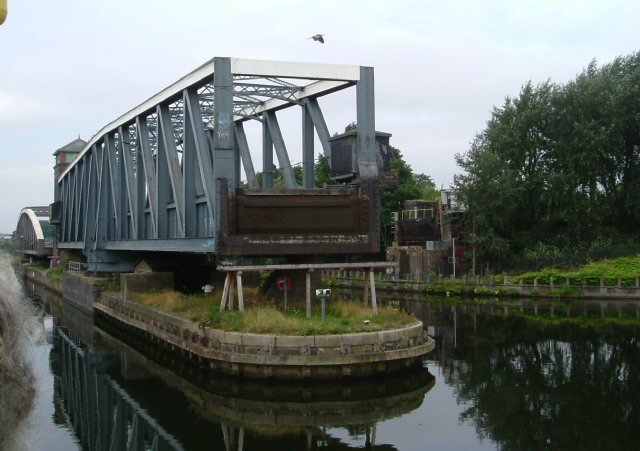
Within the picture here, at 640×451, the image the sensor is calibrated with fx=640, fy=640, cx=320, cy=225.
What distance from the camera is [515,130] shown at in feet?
168

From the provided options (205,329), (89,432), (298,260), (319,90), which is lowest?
(89,432)

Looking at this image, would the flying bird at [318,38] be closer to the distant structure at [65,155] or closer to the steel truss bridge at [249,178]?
the steel truss bridge at [249,178]

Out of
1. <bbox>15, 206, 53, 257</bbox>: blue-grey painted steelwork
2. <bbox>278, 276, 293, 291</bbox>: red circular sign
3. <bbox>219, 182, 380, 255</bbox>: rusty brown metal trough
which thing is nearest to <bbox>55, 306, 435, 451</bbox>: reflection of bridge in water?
<bbox>278, 276, 293, 291</bbox>: red circular sign

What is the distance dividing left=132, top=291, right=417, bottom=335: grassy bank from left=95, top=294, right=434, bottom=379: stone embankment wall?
340 millimetres

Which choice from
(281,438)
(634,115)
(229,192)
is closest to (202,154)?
(229,192)

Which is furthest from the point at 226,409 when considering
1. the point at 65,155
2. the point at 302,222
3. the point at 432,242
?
the point at 65,155

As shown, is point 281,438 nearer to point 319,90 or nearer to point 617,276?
point 319,90

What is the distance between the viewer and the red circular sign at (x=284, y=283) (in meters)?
23.6

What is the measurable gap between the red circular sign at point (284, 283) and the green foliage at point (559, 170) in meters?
27.2

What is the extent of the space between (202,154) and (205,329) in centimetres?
654

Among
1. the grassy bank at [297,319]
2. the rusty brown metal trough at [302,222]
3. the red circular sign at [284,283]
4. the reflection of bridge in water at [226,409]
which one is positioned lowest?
the reflection of bridge in water at [226,409]

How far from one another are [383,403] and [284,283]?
6985 mm

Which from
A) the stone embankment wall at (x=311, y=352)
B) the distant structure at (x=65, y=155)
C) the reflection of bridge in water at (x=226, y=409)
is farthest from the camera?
the distant structure at (x=65, y=155)

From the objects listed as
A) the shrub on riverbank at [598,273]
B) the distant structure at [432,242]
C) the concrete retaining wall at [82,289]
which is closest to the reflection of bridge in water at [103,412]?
the concrete retaining wall at [82,289]
